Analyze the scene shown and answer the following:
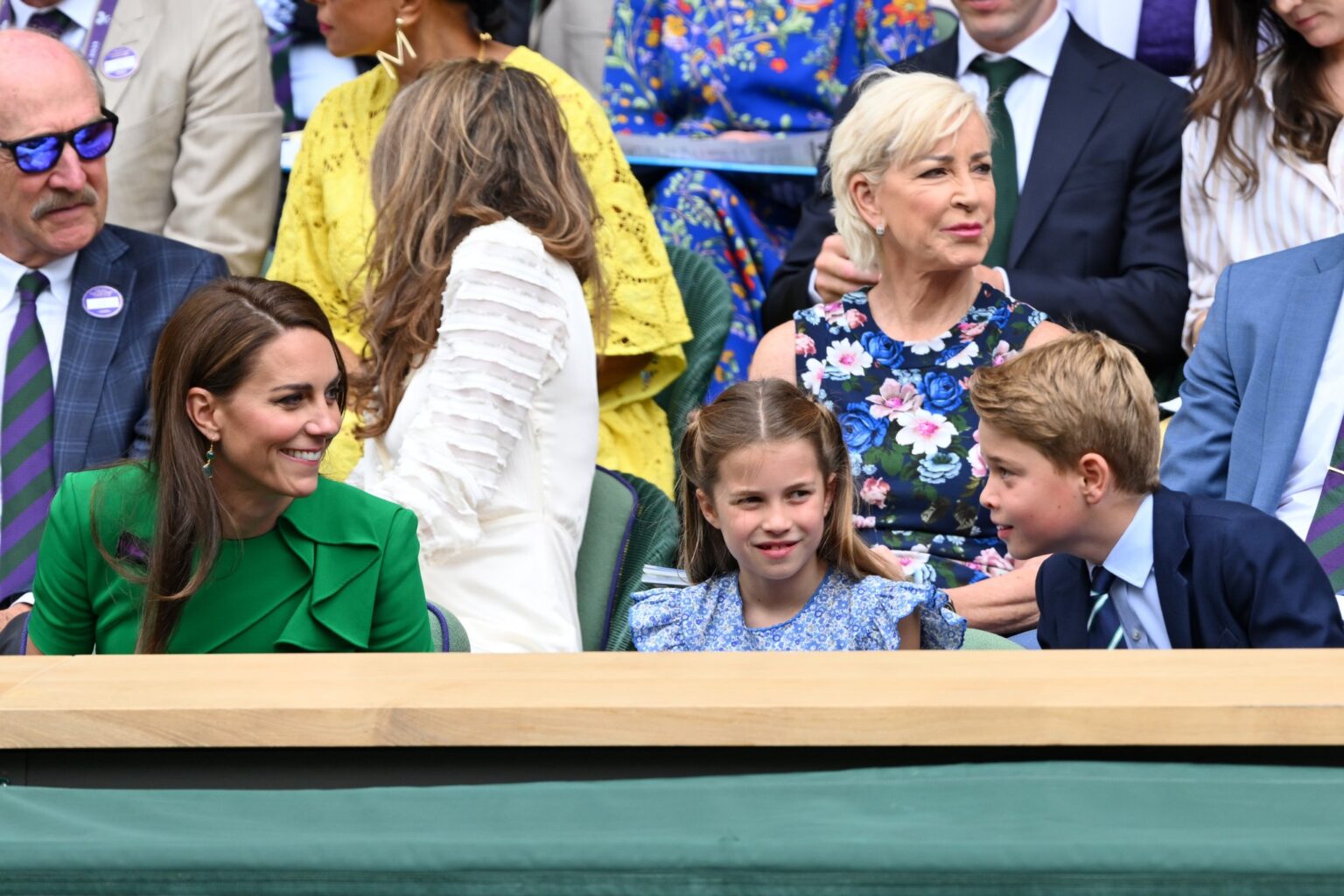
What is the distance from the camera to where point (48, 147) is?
333 centimetres

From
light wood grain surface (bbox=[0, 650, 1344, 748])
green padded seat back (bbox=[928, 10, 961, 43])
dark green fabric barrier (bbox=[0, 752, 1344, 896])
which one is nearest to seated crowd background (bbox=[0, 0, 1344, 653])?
green padded seat back (bbox=[928, 10, 961, 43])

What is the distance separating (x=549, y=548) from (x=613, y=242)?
833 millimetres

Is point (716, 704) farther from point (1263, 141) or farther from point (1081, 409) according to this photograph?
point (1263, 141)

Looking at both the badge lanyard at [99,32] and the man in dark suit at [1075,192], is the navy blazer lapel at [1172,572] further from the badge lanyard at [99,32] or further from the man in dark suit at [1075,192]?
the badge lanyard at [99,32]

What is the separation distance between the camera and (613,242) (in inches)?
139

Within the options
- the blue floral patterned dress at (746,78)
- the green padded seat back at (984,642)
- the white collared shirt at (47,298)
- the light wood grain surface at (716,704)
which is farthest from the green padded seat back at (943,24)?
the light wood grain surface at (716,704)

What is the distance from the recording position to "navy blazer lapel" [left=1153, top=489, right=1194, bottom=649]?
2453mm

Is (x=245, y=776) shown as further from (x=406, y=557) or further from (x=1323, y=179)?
(x=1323, y=179)

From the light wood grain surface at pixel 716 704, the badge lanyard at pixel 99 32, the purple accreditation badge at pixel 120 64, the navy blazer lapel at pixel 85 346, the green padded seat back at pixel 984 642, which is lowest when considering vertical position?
the navy blazer lapel at pixel 85 346

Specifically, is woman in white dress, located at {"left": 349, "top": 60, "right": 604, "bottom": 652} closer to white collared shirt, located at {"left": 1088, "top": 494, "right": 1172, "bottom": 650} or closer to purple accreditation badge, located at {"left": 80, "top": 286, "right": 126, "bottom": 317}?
purple accreditation badge, located at {"left": 80, "top": 286, "right": 126, "bottom": 317}

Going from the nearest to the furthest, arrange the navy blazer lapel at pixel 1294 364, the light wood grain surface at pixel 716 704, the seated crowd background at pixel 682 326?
the light wood grain surface at pixel 716 704
the seated crowd background at pixel 682 326
the navy blazer lapel at pixel 1294 364

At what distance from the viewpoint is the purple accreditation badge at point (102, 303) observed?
10.9ft

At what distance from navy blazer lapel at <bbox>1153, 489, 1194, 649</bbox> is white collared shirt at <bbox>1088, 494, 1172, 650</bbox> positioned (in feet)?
0.06

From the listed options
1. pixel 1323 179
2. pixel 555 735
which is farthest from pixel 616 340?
pixel 555 735
